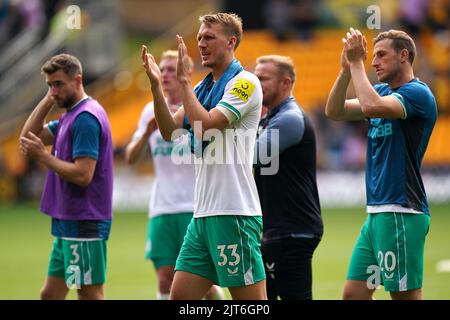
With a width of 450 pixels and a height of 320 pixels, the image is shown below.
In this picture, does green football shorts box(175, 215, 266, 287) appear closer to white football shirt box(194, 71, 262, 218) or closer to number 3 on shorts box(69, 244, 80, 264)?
white football shirt box(194, 71, 262, 218)

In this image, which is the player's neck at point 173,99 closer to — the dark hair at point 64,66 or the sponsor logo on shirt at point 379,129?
the dark hair at point 64,66

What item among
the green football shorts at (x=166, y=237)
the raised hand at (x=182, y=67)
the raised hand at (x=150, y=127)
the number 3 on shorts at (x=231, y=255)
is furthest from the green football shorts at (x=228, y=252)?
the green football shorts at (x=166, y=237)

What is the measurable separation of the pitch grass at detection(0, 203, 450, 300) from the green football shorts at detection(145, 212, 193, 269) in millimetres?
1668

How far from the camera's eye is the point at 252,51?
2991 centimetres

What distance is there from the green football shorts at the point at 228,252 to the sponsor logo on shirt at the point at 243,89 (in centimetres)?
83

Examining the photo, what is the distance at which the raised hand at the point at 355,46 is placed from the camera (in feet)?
22.7

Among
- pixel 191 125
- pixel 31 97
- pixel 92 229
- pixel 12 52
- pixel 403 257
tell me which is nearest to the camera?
pixel 191 125

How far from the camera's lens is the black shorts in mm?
7766

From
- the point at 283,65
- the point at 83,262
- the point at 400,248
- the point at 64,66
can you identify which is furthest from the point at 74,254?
the point at 400,248

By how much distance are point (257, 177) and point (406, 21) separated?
23751mm

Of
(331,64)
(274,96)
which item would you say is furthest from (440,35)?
(274,96)

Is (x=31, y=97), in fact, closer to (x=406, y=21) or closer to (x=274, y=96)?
(x=406, y=21)

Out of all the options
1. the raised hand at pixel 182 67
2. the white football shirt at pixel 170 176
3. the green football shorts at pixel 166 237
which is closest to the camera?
the raised hand at pixel 182 67

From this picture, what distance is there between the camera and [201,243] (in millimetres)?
6691
